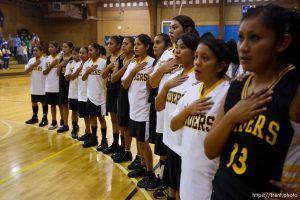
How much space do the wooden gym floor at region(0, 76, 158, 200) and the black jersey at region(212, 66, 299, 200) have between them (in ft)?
6.66

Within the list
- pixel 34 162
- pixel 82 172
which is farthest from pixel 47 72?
pixel 82 172

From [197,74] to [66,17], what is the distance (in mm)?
18769

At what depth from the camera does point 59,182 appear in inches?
132

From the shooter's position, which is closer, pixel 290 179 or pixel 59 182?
pixel 290 179

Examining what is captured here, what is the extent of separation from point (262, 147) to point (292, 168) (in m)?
0.14

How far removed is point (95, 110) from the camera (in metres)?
4.50

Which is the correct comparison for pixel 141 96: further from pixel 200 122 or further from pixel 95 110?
pixel 200 122

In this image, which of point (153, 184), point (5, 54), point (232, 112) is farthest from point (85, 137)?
point (5, 54)

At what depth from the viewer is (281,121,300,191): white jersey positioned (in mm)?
1049

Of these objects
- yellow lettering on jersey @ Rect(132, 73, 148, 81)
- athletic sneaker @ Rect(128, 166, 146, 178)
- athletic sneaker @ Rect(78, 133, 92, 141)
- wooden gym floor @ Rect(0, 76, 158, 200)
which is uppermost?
yellow lettering on jersey @ Rect(132, 73, 148, 81)

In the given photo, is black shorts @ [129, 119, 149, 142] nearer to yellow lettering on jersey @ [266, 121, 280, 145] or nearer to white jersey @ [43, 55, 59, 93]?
yellow lettering on jersey @ [266, 121, 280, 145]

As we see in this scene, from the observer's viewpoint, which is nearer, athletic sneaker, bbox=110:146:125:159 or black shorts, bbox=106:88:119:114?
athletic sneaker, bbox=110:146:125:159

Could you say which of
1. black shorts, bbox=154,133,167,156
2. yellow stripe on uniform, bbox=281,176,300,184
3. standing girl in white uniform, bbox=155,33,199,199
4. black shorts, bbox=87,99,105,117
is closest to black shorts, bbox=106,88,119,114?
black shorts, bbox=87,99,105,117

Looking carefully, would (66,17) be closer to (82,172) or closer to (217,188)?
(82,172)
